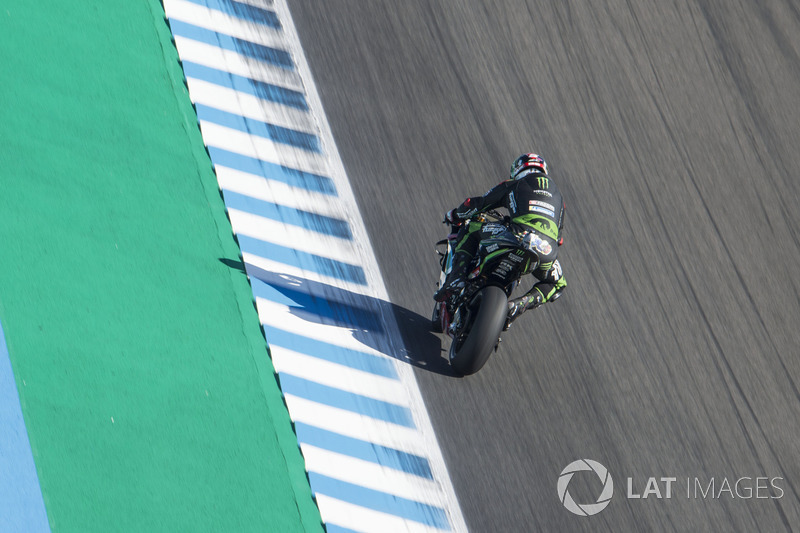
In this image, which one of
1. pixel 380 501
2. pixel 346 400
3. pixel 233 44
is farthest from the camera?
pixel 233 44

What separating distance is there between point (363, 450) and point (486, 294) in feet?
5.99

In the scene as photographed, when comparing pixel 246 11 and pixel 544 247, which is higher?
pixel 246 11

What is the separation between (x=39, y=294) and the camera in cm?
763

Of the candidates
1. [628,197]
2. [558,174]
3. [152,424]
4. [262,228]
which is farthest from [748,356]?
[152,424]

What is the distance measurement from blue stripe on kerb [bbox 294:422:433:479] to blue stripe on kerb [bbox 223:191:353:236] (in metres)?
2.52

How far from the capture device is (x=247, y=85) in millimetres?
10547

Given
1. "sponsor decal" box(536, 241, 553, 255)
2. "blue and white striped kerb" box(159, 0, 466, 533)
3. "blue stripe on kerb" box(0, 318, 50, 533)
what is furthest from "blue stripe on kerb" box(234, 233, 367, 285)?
"blue stripe on kerb" box(0, 318, 50, 533)

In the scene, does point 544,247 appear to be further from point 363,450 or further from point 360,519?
point 360,519

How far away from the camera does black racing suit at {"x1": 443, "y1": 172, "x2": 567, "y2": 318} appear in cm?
830

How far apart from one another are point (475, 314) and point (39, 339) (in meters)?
3.95

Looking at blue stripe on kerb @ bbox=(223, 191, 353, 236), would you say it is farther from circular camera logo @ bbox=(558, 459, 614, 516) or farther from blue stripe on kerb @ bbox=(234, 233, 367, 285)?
circular camera logo @ bbox=(558, 459, 614, 516)

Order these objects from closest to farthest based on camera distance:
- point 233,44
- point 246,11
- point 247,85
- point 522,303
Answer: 1. point 522,303
2. point 247,85
3. point 233,44
4. point 246,11

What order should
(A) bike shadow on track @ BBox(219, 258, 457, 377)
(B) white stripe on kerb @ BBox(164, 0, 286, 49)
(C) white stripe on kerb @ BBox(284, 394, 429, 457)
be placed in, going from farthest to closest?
(B) white stripe on kerb @ BBox(164, 0, 286, 49) → (A) bike shadow on track @ BBox(219, 258, 457, 377) → (C) white stripe on kerb @ BBox(284, 394, 429, 457)
